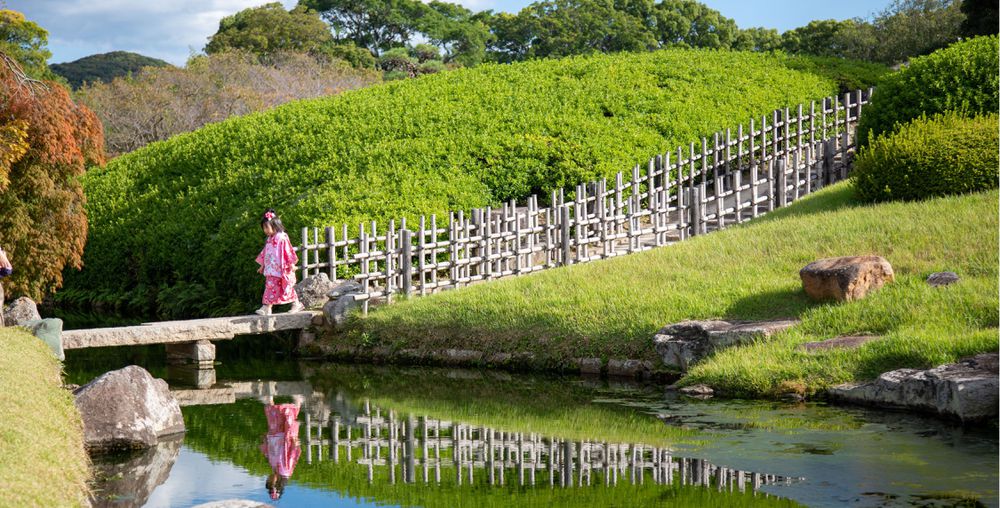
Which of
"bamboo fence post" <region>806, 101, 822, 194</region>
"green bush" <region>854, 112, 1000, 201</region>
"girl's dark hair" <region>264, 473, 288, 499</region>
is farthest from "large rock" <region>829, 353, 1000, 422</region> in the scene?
"bamboo fence post" <region>806, 101, 822, 194</region>

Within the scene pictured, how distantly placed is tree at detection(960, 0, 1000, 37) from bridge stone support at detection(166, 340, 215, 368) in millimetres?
19920

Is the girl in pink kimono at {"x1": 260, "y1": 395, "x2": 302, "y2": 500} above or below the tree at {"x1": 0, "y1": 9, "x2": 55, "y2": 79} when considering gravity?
below

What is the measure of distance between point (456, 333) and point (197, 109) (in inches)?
844

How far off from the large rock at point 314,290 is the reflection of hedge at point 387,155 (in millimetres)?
1466

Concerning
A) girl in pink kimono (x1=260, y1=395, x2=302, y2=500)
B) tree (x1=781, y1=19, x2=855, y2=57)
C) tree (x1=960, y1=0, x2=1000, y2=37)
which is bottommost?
girl in pink kimono (x1=260, y1=395, x2=302, y2=500)

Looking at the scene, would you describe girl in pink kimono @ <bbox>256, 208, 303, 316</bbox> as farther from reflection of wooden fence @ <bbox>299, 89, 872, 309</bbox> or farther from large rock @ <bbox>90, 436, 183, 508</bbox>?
large rock @ <bbox>90, 436, 183, 508</bbox>

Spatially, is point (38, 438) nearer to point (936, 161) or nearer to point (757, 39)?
point (936, 161)

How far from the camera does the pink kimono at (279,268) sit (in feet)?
56.1

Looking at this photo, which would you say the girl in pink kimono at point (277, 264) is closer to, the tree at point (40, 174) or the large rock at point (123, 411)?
the tree at point (40, 174)

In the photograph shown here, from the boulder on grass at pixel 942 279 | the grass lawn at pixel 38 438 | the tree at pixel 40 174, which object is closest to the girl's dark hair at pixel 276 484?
the grass lawn at pixel 38 438

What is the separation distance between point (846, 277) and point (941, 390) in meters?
2.79

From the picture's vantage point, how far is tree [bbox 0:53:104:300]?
56.3 ft

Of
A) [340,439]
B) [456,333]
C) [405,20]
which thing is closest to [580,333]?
[456,333]

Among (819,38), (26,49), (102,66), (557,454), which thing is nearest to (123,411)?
(557,454)
